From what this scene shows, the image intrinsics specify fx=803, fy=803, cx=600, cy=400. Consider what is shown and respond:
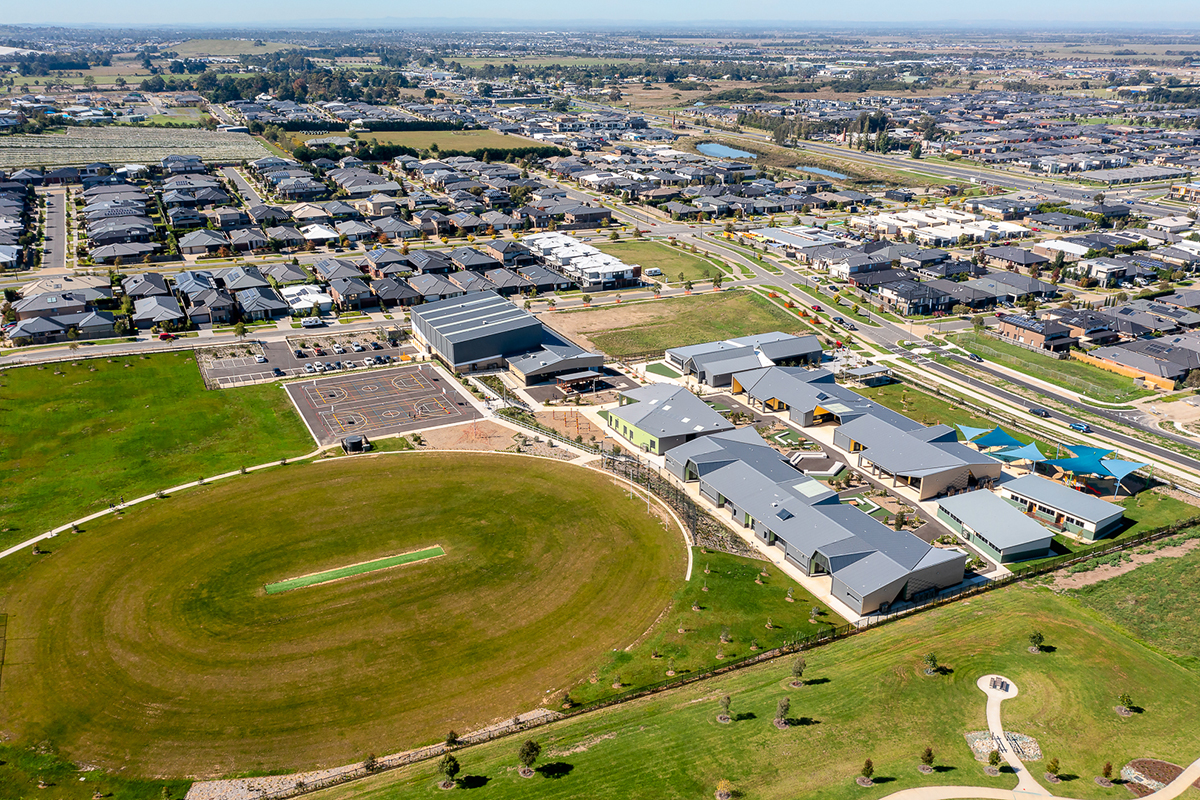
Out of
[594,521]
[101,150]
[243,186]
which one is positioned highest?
[101,150]

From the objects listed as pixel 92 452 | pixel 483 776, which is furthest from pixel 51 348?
pixel 483 776

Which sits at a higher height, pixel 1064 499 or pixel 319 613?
pixel 1064 499

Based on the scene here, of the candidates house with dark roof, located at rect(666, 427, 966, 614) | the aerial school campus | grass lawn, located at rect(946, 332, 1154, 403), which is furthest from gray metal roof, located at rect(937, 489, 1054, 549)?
grass lawn, located at rect(946, 332, 1154, 403)

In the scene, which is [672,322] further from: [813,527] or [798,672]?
[798,672]

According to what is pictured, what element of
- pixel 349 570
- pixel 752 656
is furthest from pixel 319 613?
pixel 752 656

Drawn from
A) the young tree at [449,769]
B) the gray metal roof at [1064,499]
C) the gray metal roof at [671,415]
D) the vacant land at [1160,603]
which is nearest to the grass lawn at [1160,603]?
the vacant land at [1160,603]

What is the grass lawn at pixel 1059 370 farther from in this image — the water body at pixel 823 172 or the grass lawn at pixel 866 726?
the water body at pixel 823 172
